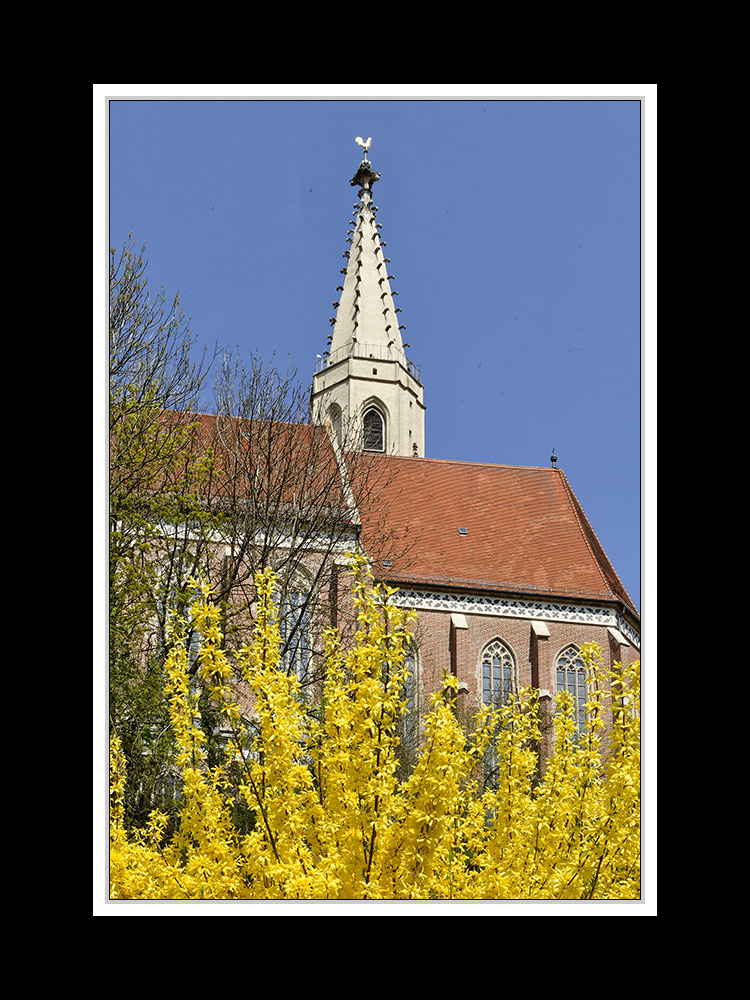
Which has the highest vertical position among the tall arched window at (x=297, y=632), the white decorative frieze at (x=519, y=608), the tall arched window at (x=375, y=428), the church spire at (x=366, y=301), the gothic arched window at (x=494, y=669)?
the church spire at (x=366, y=301)

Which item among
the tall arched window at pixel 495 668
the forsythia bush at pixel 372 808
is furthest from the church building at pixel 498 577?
the forsythia bush at pixel 372 808

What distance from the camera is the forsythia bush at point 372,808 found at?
6910mm

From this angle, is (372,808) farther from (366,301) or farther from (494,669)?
(366,301)

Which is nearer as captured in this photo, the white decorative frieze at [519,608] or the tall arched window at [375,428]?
the white decorative frieze at [519,608]

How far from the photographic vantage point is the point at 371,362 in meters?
45.1

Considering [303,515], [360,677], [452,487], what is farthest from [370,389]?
[360,677]

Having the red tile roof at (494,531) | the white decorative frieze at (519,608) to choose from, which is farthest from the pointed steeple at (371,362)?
the white decorative frieze at (519,608)

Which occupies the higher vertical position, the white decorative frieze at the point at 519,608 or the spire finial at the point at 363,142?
the spire finial at the point at 363,142

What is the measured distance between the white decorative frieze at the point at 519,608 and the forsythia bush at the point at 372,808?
20.3 metres

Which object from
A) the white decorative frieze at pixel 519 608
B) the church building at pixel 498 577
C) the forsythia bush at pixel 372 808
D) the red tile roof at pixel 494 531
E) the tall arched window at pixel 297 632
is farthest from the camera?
the red tile roof at pixel 494 531

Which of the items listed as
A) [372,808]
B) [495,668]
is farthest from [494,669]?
[372,808]

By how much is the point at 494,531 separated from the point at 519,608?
7.42ft

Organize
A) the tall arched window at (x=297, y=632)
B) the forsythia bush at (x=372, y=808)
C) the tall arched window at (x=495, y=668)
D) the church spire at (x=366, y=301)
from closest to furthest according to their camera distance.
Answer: the forsythia bush at (x=372, y=808), the tall arched window at (x=297, y=632), the tall arched window at (x=495, y=668), the church spire at (x=366, y=301)

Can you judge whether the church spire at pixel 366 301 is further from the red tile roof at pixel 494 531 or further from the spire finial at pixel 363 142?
the spire finial at pixel 363 142
